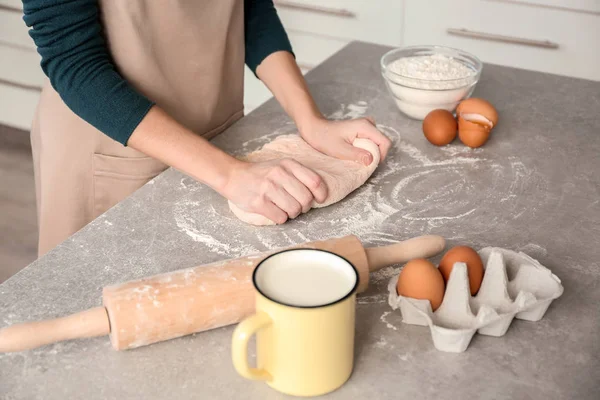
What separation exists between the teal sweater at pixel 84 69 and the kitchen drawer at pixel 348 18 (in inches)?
64.0

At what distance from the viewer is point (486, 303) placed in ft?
2.82

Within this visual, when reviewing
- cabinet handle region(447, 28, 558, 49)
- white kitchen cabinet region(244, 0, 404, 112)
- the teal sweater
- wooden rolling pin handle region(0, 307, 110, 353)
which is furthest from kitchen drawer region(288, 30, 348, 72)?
wooden rolling pin handle region(0, 307, 110, 353)

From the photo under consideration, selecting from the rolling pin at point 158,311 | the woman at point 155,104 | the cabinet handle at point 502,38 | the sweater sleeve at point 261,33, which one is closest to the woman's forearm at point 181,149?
the woman at point 155,104

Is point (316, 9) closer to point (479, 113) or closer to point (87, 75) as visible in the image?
point (479, 113)

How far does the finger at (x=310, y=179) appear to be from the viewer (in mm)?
1100

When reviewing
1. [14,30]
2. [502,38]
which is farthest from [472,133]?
[14,30]

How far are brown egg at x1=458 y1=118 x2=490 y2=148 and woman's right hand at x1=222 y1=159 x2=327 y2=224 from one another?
0.34 meters

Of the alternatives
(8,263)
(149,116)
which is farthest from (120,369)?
(8,263)

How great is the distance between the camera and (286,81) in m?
1.42

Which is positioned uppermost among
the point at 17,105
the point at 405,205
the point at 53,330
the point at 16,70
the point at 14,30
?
the point at 53,330

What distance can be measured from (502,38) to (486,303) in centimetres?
183

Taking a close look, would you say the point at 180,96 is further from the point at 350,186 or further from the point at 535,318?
the point at 535,318

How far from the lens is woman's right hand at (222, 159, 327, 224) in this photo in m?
1.08

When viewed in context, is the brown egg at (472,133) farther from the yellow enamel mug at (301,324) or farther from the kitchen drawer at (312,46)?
the kitchen drawer at (312,46)
